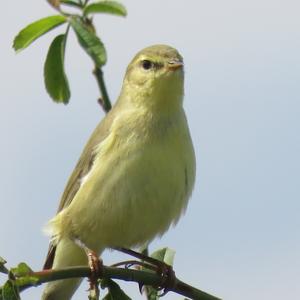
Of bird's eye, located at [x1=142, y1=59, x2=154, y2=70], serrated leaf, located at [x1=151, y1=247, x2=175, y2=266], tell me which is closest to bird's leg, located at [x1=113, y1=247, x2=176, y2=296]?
serrated leaf, located at [x1=151, y1=247, x2=175, y2=266]

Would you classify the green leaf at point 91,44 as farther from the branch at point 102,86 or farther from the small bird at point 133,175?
the small bird at point 133,175

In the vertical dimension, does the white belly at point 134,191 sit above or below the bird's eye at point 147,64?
below

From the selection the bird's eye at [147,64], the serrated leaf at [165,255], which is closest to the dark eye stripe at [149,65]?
the bird's eye at [147,64]

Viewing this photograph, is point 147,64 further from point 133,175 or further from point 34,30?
point 34,30

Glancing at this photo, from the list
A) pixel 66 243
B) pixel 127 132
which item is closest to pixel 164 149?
pixel 127 132

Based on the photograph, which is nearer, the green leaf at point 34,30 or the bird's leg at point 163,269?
the green leaf at point 34,30

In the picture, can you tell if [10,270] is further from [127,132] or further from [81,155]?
[81,155]

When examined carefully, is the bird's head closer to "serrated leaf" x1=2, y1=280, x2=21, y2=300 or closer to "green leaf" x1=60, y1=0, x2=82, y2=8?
"green leaf" x1=60, y1=0, x2=82, y2=8
